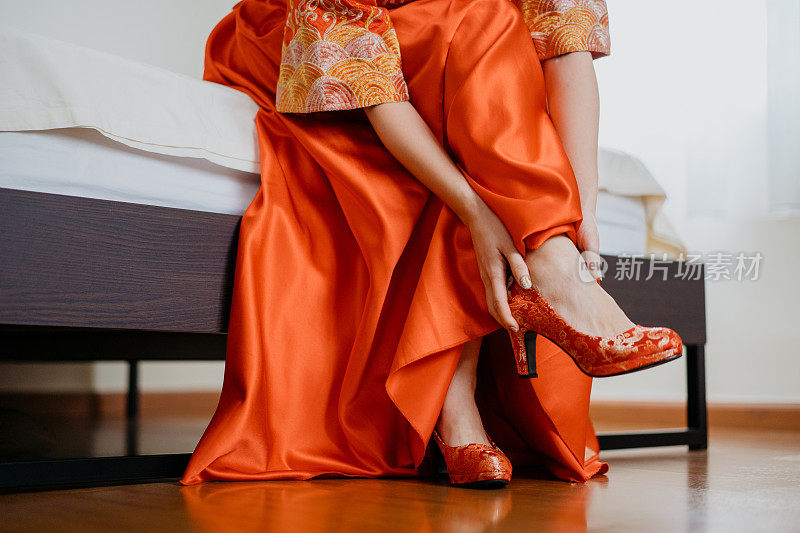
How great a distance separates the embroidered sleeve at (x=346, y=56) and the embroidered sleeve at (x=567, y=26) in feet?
0.65

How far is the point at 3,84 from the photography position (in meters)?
0.78

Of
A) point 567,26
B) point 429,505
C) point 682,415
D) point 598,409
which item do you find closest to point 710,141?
point 682,415

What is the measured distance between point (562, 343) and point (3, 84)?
24.4 inches

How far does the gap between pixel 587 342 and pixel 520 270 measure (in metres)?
0.10

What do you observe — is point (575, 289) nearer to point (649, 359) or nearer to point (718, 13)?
point (649, 359)

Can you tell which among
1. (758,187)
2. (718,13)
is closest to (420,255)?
(758,187)

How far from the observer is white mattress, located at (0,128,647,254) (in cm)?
79

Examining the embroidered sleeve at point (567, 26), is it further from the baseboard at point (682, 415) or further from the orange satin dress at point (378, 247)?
the baseboard at point (682, 415)

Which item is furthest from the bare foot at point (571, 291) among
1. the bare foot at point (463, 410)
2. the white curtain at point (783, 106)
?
the white curtain at point (783, 106)

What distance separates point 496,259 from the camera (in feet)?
2.57

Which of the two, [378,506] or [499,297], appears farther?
[499,297]

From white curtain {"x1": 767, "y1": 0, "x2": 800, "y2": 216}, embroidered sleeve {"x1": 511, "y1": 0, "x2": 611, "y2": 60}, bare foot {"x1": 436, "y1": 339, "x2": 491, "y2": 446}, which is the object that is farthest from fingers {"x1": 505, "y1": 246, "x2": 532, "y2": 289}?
white curtain {"x1": 767, "y1": 0, "x2": 800, "y2": 216}

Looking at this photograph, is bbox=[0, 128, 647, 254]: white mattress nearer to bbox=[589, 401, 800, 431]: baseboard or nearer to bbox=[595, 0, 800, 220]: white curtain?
bbox=[595, 0, 800, 220]: white curtain

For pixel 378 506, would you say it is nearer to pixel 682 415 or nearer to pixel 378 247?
pixel 378 247
